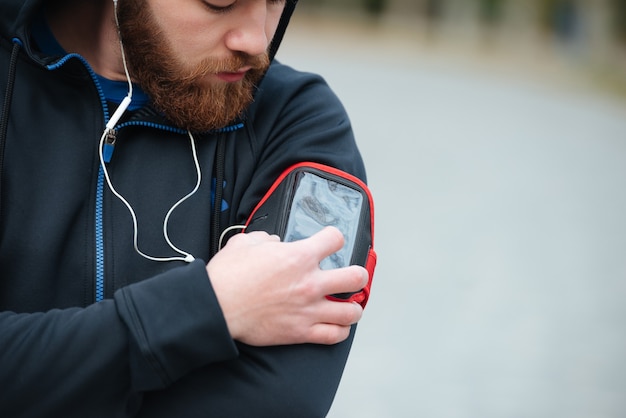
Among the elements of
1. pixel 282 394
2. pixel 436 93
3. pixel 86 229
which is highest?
pixel 86 229

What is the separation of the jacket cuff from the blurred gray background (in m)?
2.73

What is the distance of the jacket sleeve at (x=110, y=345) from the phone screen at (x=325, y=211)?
28 cm

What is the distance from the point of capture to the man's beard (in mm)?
2080

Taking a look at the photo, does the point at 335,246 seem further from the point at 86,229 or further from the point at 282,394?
the point at 86,229

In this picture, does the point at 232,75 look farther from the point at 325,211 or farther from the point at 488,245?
the point at 488,245

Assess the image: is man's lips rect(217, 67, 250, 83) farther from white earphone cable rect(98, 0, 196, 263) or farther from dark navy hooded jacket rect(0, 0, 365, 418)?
white earphone cable rect(98, 0, 196, 263)

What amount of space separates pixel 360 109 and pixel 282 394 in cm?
1011

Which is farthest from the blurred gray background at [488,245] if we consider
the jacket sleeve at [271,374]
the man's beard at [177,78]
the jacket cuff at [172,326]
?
the jacket cuff at [172,326]

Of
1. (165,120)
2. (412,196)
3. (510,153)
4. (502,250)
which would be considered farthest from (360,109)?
(165,120)

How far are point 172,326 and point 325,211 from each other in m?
0.44

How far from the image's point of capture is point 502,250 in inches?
266

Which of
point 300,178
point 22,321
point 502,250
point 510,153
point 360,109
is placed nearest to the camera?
point 22,321

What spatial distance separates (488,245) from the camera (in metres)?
6.88

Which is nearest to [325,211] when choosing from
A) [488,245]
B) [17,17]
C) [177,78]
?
[177,78]
